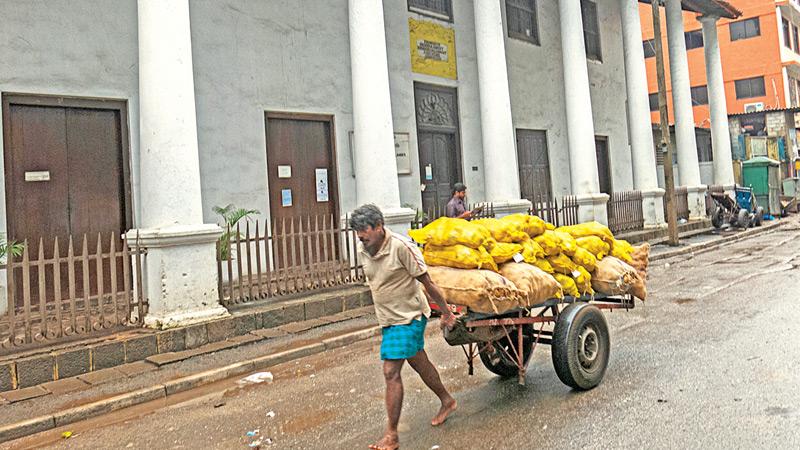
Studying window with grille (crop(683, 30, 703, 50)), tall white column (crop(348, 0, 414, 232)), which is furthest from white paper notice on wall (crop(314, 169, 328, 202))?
window with grille (crop(683, 30, 703, 50))

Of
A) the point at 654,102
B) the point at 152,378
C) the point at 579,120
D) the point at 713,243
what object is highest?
the point at 654,102

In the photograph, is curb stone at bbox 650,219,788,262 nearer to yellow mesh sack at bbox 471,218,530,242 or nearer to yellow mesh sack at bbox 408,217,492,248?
yellow mesh sack at bbox 471,218,530,242

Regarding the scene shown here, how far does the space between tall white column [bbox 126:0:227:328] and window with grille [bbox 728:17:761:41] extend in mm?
36725

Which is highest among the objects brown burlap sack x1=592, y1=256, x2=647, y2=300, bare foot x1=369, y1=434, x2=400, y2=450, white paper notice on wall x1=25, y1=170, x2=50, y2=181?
white paper notice on wall x1=25, y1=170, x2=50, y2=181

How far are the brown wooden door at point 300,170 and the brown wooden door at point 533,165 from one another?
21.1 feet

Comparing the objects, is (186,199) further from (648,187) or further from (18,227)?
(648,187)

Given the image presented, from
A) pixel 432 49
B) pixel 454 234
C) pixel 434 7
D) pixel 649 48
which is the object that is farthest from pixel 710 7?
pixel 454 234

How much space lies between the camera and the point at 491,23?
40.6 feet

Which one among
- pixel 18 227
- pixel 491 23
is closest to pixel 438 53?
pixel 491 23

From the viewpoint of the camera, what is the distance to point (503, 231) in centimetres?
473

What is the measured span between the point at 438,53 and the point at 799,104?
32.4 m

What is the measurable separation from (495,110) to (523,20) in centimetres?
536

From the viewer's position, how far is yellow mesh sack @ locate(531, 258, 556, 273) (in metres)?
4.79

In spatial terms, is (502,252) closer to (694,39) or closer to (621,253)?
(621,253)
